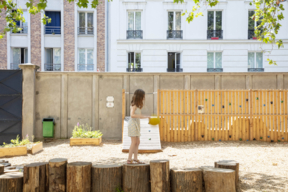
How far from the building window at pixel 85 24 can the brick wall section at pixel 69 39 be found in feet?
1.90

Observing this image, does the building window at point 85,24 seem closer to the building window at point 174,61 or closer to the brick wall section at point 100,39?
the brick wall section at point 100,39

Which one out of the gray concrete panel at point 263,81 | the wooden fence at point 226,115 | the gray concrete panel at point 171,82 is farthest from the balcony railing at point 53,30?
the gray concrete panel at point 263,81

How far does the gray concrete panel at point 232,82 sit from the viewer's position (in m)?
10.5

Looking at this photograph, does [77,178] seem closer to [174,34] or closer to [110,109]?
[110,109]

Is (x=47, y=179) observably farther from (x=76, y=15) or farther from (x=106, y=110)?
(x=76, y=15)

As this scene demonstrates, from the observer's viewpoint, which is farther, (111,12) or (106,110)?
(111,12)

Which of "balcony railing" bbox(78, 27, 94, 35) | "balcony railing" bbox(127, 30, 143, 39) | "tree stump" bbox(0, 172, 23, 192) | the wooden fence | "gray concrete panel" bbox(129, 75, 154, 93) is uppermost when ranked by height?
"balcony railing" bbox(78, 27, 94, 35)

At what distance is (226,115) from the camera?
955 cm

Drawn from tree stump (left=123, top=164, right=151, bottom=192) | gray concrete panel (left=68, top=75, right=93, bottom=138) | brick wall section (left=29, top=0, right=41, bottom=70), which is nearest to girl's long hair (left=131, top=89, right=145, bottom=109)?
tree stump (left=123, top=164, right=151, bottom=192)

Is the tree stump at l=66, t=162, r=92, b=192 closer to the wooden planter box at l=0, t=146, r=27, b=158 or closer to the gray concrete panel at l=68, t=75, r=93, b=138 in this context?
the wooden planter box at l=0, t=146, r=27, b=158

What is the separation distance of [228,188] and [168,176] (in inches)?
33.9

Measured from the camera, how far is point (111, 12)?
698 inches

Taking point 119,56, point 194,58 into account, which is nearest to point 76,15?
point 119,56

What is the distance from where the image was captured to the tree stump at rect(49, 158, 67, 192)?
3.79 meters
